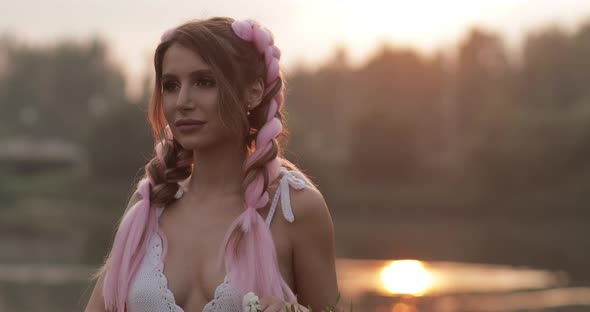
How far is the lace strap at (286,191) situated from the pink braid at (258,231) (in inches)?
1.5

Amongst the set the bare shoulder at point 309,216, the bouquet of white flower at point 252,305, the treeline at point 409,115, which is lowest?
the bouquet of white flower at point 252,305

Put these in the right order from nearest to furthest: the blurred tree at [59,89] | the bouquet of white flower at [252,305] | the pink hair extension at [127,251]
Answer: the bouquet of white flower at [252,305]
the pink hair extension at [127,251]
the blurred tree at [59,89]

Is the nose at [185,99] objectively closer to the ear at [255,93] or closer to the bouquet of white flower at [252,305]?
the ear at [255,93]

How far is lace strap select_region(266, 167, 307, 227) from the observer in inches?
150

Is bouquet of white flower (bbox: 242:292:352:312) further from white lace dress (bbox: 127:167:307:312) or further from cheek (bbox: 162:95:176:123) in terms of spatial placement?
cheek (bbox: 162:95:176:123)

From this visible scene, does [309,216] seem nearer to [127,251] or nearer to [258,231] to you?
[258,231]

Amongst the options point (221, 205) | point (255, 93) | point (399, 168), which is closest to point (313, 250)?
point (221, 205)

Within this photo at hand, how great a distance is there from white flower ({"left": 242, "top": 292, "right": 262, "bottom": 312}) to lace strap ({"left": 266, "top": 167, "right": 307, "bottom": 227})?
40 cm

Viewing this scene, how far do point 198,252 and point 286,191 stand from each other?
1.20 feet

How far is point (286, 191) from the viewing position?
3855mm

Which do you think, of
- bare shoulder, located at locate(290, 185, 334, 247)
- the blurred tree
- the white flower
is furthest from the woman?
the blurred tree

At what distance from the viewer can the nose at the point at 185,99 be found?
3727mm

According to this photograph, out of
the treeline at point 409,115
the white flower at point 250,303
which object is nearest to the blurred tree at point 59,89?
the treeline at point 409,115

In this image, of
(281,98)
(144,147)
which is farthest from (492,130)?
(281,98)
